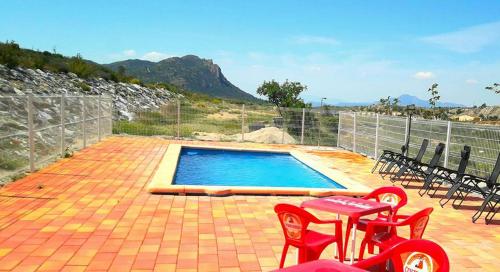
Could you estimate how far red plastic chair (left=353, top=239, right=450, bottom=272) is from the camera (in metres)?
2.64

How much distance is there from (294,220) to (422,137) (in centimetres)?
863

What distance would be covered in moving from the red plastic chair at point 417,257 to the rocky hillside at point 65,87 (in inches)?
666

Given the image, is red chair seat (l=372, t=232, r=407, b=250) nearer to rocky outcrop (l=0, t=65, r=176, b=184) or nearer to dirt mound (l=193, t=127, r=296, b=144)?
rocky outcrop (l=0, t=65, r=176, b=184)

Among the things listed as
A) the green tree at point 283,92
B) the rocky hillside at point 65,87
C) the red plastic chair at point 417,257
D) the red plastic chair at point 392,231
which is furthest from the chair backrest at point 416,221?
the green tree at point 283,92

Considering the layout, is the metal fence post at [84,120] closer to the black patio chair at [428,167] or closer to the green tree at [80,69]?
the black patio chair at [428,167]

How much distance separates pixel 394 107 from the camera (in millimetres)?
27406

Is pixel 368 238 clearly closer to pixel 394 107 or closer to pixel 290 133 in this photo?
pixel 290 133

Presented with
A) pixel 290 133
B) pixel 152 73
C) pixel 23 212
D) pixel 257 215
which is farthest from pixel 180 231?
pixel 152 73

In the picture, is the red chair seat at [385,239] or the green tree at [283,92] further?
the green tree at [283,92]

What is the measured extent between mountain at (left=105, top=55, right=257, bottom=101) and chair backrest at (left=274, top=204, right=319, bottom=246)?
10008cm

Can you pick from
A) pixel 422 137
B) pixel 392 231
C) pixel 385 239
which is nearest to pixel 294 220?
pixel 385 239

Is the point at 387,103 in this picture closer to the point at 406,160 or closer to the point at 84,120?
the point at 406,160

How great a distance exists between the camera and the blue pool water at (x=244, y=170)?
10586 mm

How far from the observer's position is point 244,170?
1259 centimetres
